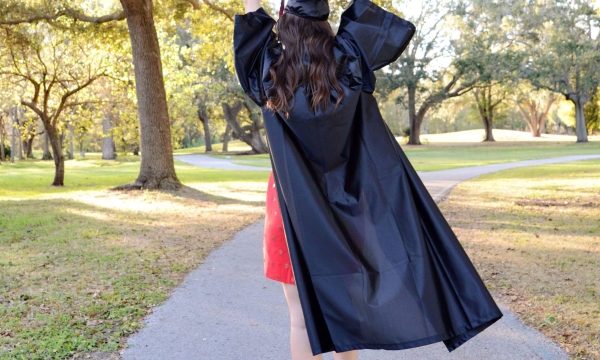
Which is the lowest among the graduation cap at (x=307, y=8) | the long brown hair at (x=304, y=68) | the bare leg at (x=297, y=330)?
the bare leg at (x=297, y=330)

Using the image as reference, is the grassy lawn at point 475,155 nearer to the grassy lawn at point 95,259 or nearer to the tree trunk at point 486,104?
the tree trunk at point 486,104

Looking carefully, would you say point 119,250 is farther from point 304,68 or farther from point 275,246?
point 304,68

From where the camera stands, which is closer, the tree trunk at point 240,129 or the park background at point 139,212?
the park background at point 139,212

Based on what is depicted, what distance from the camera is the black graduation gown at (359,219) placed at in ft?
8.35

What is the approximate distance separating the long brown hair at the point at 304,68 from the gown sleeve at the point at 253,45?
8 cm

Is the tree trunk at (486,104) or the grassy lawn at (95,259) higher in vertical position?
the tree trunk at (486,104)

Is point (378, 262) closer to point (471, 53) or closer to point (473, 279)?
point (473, 279)

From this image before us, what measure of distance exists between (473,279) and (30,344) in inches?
127

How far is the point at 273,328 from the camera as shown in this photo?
4668 millimetres

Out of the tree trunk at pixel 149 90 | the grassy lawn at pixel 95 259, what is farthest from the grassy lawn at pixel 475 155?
the grassy lawn at pixel 95 259

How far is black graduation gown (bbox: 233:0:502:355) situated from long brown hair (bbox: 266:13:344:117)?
0.04 meters

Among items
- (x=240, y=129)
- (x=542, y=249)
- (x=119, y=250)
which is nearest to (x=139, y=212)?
(x=119, y=250)

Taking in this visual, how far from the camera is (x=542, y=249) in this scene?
7.75m

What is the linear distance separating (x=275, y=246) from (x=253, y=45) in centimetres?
92
